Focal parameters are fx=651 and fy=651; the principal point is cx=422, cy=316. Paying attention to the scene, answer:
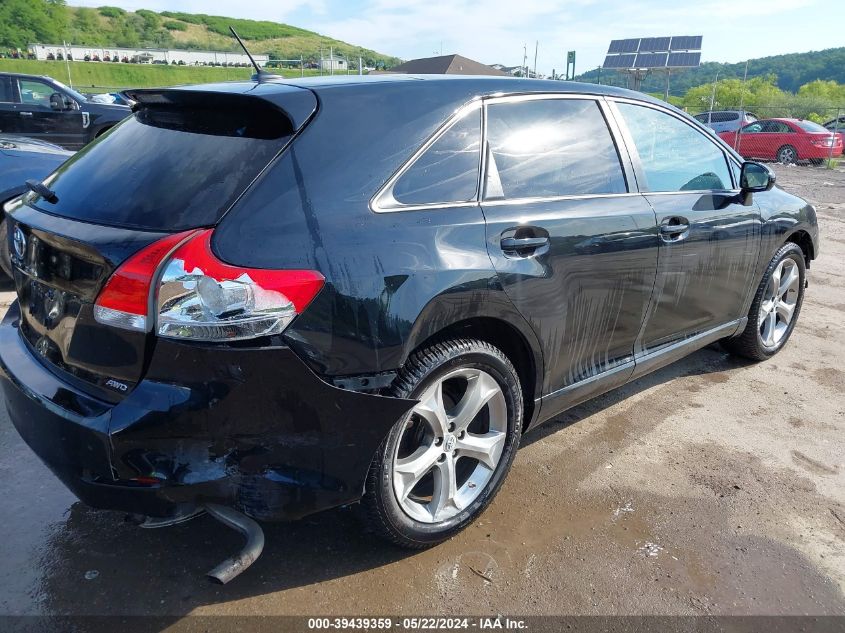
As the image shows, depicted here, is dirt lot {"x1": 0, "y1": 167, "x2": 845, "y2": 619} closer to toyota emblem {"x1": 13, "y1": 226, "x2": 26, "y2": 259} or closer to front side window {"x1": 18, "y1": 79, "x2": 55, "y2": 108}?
toyota emblem {"x1": 13, "y1": 226, "x2": 26, "y2": 259}

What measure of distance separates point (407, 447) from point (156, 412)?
98 centimetres

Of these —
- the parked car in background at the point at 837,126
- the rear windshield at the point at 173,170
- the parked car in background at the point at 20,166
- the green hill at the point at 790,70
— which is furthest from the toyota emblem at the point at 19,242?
the green hill at the point at 790,70

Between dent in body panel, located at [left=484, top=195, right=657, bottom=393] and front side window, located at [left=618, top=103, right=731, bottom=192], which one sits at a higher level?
front side window, located at [left=618, top=103, right=731, bottom=192]

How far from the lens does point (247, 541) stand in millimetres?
2084

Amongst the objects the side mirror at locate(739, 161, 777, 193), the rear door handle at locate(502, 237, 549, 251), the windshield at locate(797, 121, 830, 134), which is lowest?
the windshield at locate(797, 121, 830, 134)

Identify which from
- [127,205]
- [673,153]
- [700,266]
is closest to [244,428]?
[127,205]

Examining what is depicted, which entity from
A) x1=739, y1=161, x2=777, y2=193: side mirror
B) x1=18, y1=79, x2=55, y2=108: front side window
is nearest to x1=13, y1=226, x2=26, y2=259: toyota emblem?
x1=739, y1=161, x2=777, y2=193: side mirror

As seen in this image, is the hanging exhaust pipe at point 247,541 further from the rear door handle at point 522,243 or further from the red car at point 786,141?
the red car at point 786,141

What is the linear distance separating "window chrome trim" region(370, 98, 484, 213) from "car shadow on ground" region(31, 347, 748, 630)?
1.10 meters

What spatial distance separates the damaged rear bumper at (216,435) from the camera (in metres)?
1.88

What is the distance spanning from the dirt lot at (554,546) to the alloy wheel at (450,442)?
0.63 ft

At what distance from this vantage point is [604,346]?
10.00 feet

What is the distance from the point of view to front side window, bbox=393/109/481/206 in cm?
229

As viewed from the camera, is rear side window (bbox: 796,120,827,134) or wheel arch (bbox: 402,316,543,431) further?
rear side window (bbox: 796,120,827,134)
